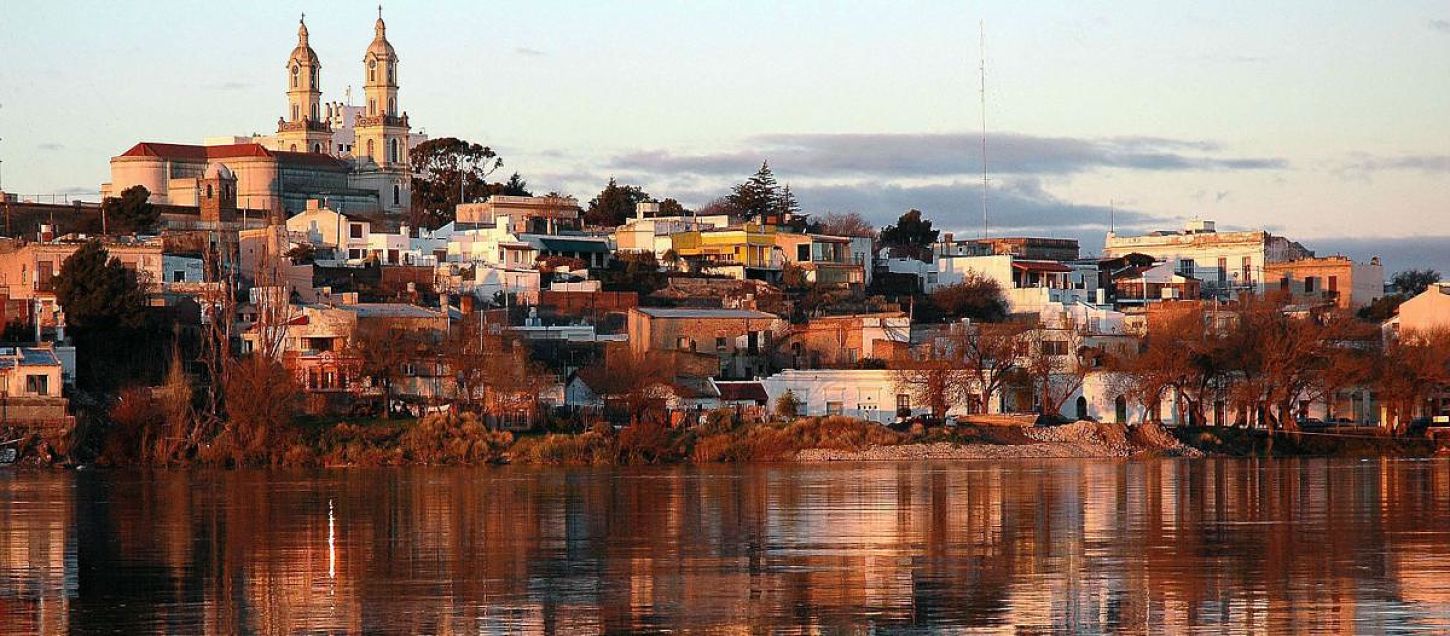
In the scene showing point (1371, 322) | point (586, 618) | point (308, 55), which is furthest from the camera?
point (308, 55)

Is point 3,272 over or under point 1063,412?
over

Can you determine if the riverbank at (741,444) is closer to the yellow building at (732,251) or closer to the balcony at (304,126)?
the yellow building at (732,251)

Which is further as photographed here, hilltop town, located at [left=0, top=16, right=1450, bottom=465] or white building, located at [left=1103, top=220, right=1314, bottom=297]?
white building, located at [left=1103, top=220, right=1314, bottom=297]

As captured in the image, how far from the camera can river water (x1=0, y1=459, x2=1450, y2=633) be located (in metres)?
19.5

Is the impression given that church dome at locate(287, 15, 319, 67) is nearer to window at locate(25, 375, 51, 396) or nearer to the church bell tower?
the church bell tower

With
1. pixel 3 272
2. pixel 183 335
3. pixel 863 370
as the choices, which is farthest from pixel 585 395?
pixel 3 272

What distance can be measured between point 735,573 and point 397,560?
421cm

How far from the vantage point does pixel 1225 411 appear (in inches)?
2448

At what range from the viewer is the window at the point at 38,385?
56344mm

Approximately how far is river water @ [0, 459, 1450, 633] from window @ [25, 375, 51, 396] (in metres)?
15.1

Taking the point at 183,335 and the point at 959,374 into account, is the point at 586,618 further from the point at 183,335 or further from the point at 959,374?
the point at 183,335

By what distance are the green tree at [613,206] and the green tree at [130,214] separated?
22969 mm

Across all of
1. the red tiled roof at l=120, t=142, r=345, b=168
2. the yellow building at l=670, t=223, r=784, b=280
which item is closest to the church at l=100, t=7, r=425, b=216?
the red tiled roof at l=120, t=142, r=345, b=168

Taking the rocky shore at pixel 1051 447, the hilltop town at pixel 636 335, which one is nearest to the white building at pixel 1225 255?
the hilltop town at pixel 636 335
